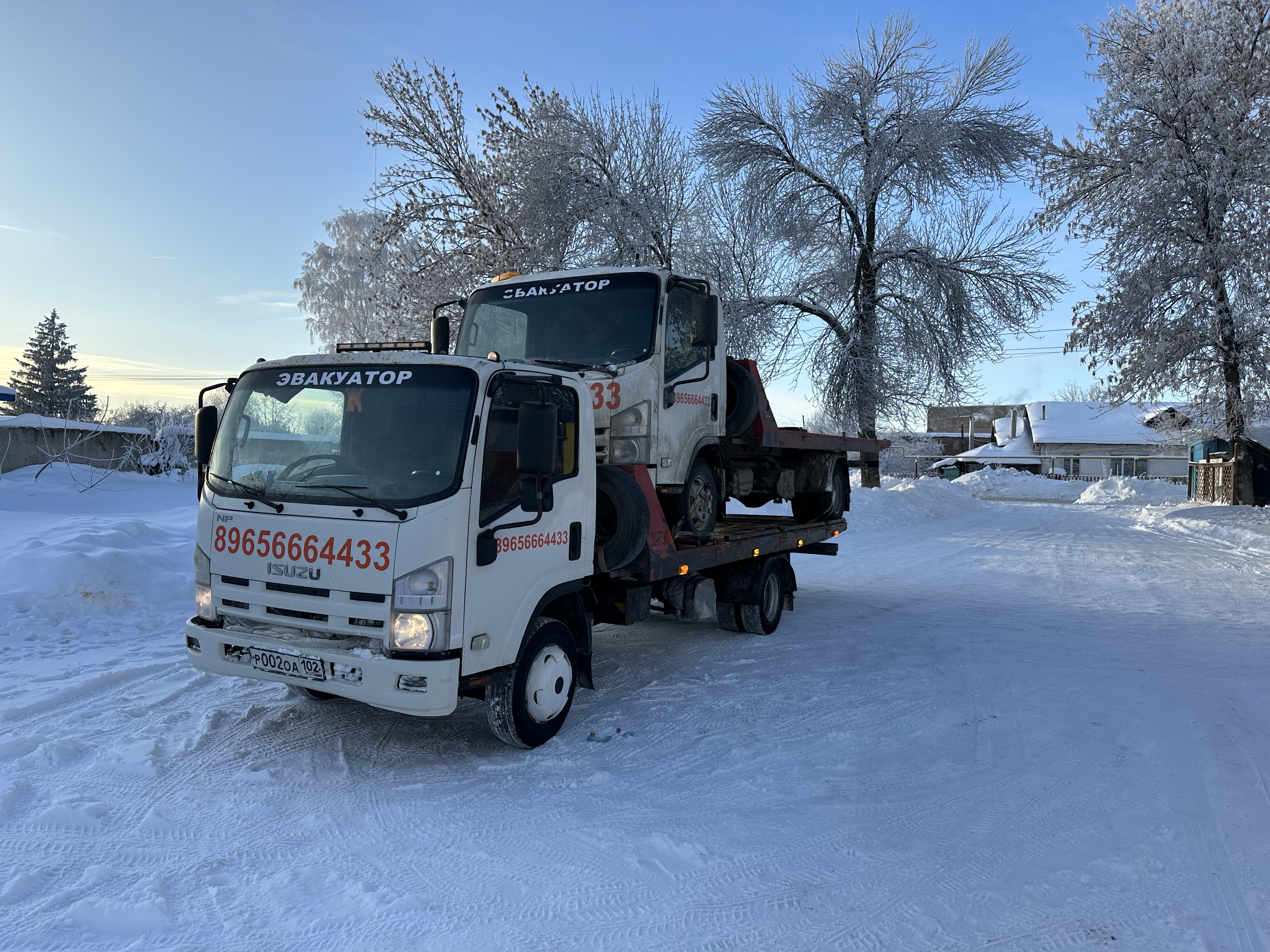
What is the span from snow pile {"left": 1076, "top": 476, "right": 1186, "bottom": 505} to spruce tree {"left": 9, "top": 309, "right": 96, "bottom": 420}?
56055 millimetres

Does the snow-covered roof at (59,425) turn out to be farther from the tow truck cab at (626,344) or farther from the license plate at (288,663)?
the license plate at (288,663)

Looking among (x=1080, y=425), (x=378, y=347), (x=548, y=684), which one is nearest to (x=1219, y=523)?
(x=548, y=684)

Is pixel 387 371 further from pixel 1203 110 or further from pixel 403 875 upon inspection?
pixel 1203 110

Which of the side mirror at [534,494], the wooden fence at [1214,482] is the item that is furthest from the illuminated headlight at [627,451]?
the wooden fence at [1214,482]

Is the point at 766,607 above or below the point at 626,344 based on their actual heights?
below

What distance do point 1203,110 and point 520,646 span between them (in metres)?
24.3

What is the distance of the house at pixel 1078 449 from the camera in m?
56.2

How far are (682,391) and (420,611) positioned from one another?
320cm

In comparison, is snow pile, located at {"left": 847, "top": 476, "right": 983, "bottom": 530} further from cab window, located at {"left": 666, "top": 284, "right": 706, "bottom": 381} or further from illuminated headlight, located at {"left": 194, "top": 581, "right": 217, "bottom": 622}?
illuminated headlight, located at {"left": 194, "top": 581, "right": 217, "bottom": 622}

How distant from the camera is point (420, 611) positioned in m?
4.21

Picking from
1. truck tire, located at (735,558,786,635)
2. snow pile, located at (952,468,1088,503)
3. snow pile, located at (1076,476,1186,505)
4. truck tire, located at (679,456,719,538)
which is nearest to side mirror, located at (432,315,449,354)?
truck tire, located at (679,456,719,538)

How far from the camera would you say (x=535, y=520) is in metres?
4.84

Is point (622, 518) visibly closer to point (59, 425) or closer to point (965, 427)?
point (59, 425)

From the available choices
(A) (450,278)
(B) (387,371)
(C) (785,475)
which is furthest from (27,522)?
(A) (450,278)
